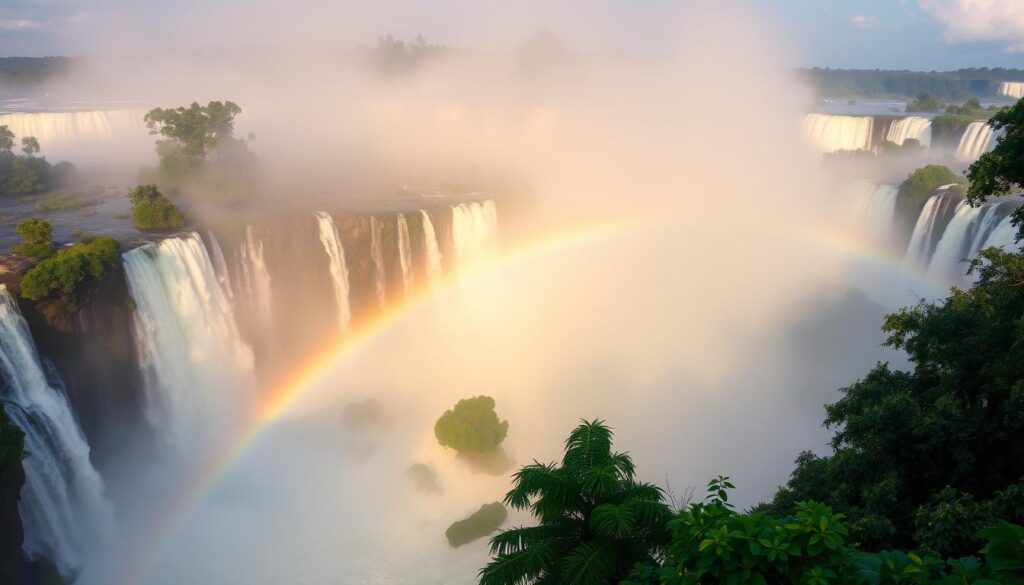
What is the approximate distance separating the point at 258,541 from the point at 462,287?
2115 centimetres

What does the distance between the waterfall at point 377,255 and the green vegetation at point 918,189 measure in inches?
1232

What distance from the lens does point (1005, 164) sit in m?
12.6

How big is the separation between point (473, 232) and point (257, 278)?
14.2m

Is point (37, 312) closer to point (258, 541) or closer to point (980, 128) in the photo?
point (258, 541)

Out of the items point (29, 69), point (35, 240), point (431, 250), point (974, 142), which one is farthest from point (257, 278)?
point (29, 69)

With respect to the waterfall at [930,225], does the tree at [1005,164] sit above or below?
above

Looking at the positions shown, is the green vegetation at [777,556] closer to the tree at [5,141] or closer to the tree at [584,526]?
the tree at [584,526]

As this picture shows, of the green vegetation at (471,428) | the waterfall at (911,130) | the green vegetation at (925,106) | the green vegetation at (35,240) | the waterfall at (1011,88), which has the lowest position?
the green vegetation at (471,428)

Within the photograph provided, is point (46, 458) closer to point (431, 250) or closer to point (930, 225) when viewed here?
point (431, 250)

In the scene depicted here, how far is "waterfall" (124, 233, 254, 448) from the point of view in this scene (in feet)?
79.8

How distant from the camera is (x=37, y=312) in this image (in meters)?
20.1

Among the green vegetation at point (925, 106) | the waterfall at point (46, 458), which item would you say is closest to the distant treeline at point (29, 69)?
the waterfall at point (46, 458)

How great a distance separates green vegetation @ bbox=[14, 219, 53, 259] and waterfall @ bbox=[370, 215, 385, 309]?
1515 cm

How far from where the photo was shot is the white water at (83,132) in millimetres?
53312
